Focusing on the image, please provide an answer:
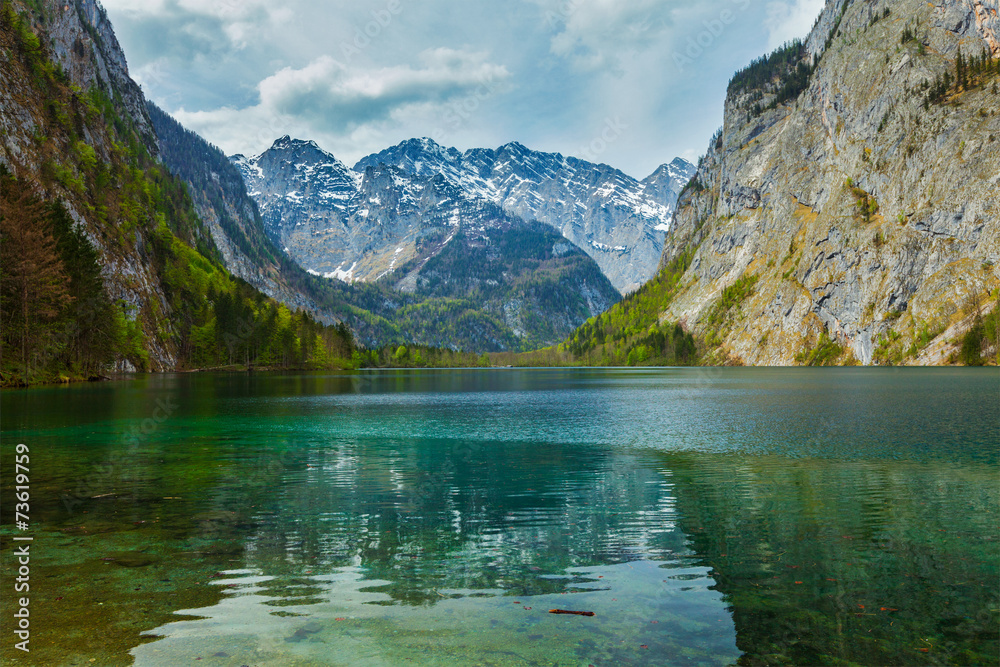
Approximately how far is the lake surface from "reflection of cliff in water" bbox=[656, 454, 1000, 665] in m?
0.07

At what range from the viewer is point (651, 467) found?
28.3 meters

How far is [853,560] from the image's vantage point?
1380cm

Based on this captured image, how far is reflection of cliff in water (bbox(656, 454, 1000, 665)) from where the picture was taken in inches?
373

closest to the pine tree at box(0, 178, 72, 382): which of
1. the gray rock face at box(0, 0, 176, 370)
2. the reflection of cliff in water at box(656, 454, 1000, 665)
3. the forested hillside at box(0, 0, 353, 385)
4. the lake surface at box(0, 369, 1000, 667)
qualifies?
the forested hillside at box(0, 0, 353, 385)

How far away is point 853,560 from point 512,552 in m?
8.02

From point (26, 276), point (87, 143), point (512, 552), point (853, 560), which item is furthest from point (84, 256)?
point (853, 560)

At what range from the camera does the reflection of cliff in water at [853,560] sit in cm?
948

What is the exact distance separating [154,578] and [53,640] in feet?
10.1

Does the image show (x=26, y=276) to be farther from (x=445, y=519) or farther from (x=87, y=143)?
(x=87, y=143)

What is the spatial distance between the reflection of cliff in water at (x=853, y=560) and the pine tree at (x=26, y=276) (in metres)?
75.5

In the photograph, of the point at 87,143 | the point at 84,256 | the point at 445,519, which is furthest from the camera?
the point at 87,143

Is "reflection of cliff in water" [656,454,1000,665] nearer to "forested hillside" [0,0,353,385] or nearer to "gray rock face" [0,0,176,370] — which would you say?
"forested hillside" [0,0,353,385]

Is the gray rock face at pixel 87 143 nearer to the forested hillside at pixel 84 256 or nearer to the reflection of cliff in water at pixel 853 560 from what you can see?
the forested hillside at pixel 84 256

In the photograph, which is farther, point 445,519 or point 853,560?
point 445,519
